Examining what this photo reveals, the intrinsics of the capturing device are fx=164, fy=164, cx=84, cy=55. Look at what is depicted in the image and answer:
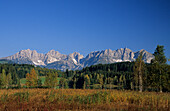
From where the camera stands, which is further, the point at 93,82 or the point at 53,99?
the point at 93,82

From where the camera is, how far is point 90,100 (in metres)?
13.1

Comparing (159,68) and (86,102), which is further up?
(159,68)

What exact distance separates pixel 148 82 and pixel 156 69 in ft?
12.1

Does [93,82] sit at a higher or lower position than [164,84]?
lower

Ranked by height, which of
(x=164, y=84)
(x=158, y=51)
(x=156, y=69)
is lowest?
(x=164, y=84)

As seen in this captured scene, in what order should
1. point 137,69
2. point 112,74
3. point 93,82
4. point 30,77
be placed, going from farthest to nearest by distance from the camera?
1. point 112,74
2. point 93,82
3. point 30,77
4. point 137,69

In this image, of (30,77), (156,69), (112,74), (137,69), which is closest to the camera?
(137,69)

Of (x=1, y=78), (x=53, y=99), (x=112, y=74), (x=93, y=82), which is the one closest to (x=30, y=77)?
(x=1, y=78)

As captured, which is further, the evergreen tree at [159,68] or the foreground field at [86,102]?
the evergreen tree at [159,68]

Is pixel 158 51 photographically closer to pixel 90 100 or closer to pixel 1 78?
pixel 90 100

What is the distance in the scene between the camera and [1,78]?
9881 cm

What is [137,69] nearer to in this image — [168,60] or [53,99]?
[168,60]

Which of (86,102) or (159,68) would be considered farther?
(159,68)

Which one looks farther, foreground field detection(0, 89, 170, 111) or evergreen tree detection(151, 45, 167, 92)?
evergreen tree detection(151, 45, 167, 92)
